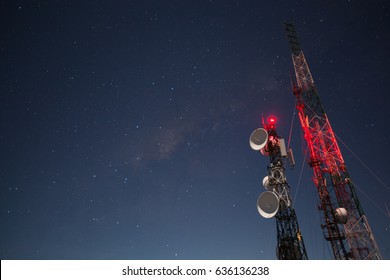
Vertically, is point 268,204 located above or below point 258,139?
below

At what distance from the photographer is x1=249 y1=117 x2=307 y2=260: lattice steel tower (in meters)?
16.6

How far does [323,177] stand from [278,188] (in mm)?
16933

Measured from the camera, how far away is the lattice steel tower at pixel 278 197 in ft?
54.5

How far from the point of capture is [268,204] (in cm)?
1662

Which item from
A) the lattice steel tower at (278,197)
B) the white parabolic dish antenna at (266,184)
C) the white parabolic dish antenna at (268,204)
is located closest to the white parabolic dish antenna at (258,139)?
the lattice steel tower at (278,197)

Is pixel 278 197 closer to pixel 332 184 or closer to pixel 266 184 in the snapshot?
pixel 266 184

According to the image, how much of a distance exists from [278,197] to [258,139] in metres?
4.42

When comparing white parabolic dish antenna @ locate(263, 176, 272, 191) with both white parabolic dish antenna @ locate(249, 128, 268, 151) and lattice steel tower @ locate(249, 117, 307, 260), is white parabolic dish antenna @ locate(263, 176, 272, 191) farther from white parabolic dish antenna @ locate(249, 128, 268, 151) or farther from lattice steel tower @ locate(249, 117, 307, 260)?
white parabolic dish antenna @ locate(249, 128, 268, 151)

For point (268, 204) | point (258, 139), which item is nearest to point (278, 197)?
point (268, 204)

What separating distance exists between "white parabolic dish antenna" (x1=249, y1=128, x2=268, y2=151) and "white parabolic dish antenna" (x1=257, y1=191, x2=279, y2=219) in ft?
12.0

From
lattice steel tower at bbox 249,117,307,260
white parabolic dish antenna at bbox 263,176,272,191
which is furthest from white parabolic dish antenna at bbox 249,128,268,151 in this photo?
white parabolic dish antenna at bbox 263,176,272,191
